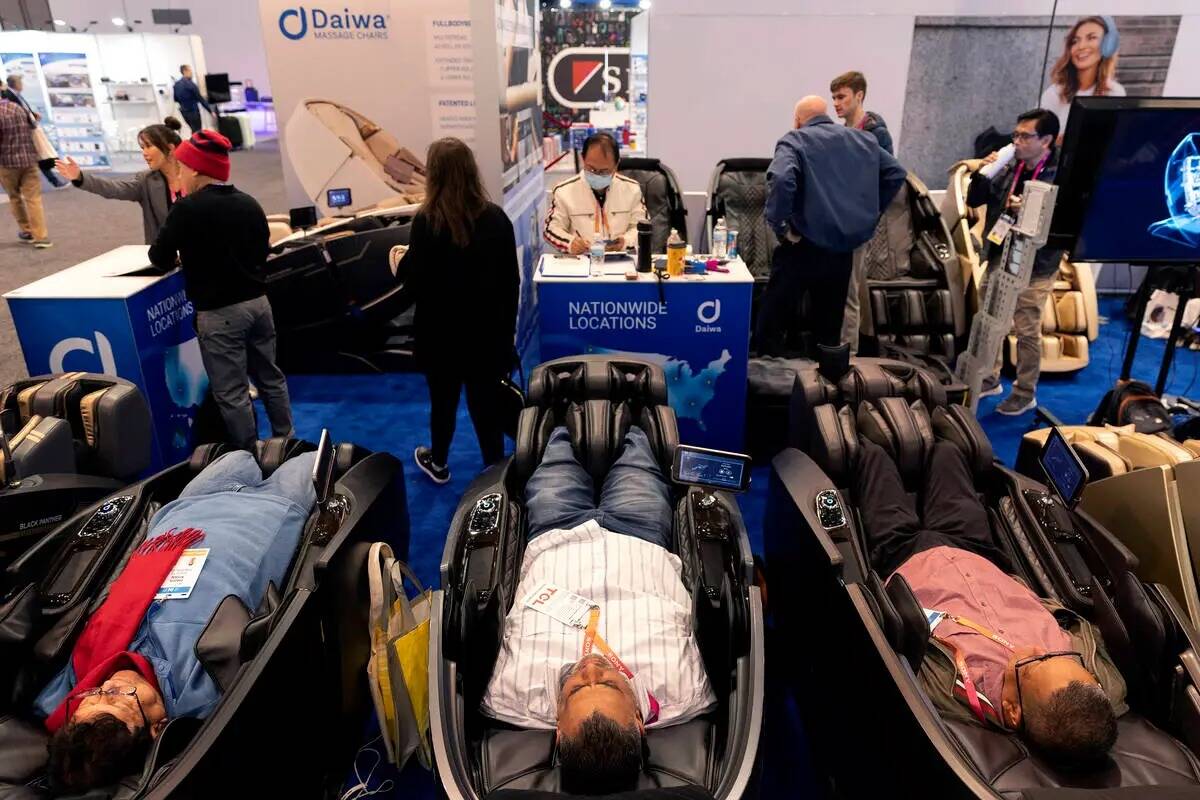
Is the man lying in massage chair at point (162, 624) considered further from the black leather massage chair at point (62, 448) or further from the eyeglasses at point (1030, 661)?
the eyeglasses at point (1030, 661)

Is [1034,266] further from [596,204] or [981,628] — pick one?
[981,628]

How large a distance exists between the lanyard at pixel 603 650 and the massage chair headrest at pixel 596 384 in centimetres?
103

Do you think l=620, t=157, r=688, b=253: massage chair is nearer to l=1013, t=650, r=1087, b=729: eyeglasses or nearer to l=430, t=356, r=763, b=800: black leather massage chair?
l=430, t=356, r=763, b=800: black leather massage chair

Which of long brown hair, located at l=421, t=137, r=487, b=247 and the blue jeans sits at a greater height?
long brown hair, located at l=421, t=137, r=487, b=247

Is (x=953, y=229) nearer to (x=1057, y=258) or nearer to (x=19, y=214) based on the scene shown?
(x=1057, y=258)

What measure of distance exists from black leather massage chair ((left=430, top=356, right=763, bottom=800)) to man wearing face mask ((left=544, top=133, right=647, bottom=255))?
1613 mm

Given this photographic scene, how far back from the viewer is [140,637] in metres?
2.03

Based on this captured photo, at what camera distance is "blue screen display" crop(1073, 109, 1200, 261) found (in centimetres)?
Answer: 337

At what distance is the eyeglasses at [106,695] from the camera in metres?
1.82

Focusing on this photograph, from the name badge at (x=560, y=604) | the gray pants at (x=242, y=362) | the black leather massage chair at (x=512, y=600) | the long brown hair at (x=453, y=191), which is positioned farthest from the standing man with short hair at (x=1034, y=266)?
the gray pants at (x=242, y=362)

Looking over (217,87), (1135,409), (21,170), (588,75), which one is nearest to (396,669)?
(1135,409)

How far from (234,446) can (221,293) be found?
940 mm

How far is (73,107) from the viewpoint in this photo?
13359 millimetres

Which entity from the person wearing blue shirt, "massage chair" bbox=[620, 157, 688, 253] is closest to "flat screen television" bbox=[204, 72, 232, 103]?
the person wearing blue shirt
